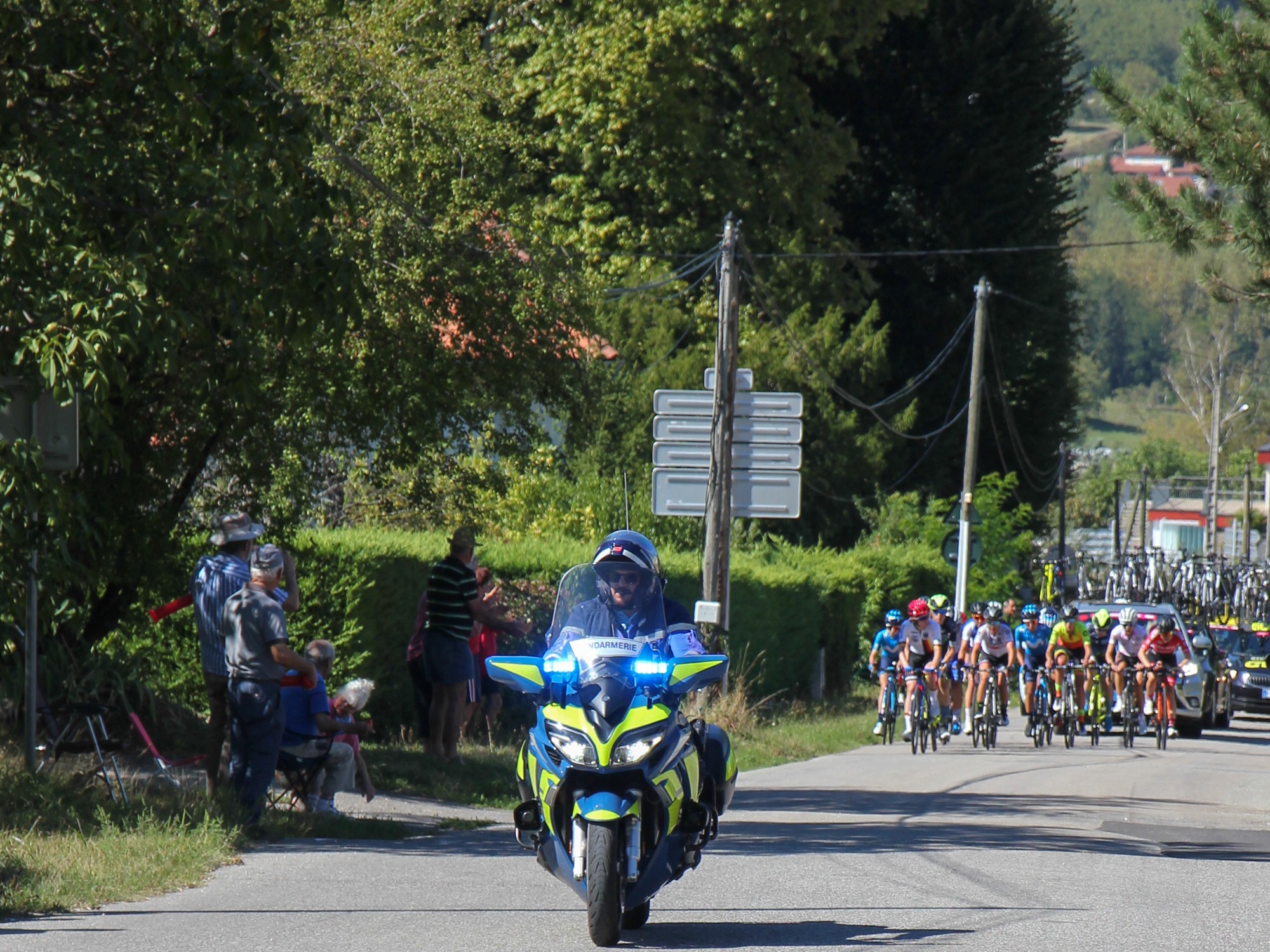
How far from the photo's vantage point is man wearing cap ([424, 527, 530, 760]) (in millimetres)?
15180

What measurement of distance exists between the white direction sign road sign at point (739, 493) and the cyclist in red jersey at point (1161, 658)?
5.82m

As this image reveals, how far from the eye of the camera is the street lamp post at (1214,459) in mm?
90562

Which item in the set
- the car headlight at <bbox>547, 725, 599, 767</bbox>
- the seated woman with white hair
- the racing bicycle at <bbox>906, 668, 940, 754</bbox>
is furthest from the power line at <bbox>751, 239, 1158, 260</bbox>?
the car headlight at <bbox>547, 725, 599, 767</bbox>

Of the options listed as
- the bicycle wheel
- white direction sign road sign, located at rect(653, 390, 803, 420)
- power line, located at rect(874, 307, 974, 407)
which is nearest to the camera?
the bicycle wheel

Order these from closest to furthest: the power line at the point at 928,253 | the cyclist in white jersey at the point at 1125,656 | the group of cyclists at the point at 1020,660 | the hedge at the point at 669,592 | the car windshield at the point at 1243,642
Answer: the hedge at the point at 669,592, the group of cyclists at the point at 1020,660, the cyclist in white jersey at the point at 1125,656, the car windshield at the point at 1243,642, the power line at the point at 928,253

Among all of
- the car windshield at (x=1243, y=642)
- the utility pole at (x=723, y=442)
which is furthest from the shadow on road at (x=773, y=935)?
the car windshield at (x=1243, y=642)

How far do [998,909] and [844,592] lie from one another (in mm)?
24539

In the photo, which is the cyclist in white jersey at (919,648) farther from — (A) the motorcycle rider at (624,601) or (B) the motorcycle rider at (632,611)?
(A) the motorcycle rider at (624,601)

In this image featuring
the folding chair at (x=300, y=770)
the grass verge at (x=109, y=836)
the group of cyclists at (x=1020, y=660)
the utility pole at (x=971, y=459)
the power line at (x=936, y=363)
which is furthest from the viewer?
the power line at (x=936, y=363)

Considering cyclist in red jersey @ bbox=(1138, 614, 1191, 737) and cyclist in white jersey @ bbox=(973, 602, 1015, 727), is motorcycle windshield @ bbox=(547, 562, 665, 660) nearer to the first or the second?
cyclist in white jersey @ bbox=(973, 602, 1015, 727)

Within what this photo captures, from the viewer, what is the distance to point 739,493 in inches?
924

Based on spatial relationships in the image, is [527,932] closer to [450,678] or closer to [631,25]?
[450,678]

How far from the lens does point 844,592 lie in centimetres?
3347

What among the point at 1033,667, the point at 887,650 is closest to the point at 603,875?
the point at 887,650
